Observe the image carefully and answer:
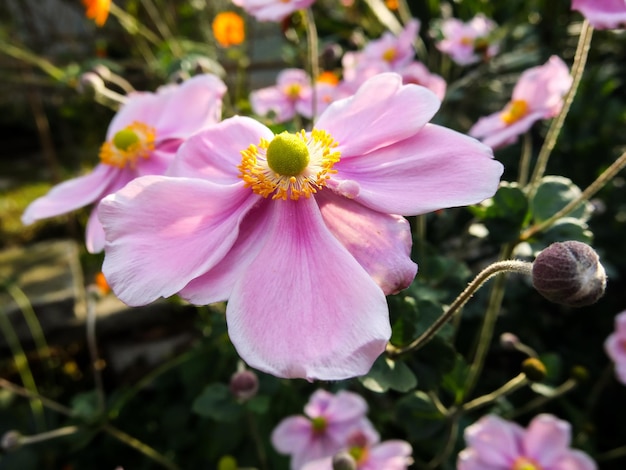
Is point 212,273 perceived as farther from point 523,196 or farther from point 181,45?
point 181,45

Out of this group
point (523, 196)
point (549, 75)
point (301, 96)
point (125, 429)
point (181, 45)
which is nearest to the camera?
point (523, 196)

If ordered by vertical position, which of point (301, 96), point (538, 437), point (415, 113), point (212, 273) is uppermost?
point (415, 113)

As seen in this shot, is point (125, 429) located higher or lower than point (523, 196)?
lower

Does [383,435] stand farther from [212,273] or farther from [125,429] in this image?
[212,273]

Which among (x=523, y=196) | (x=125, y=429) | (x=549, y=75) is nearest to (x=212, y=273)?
(x=523, y=196)

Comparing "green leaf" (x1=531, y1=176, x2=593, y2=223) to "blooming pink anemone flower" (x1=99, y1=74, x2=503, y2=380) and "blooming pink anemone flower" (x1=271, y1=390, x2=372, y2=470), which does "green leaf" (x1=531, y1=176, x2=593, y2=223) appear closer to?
"blooming pink anemone flower" (x1=99, y1=74, x2=503, y2=380)

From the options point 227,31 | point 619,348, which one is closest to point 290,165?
point 619,348

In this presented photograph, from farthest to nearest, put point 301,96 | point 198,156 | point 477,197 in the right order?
1. point 301,96
2. point 198,156
3. point 477,197

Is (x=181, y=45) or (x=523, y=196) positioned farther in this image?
(x=181, y=45)
